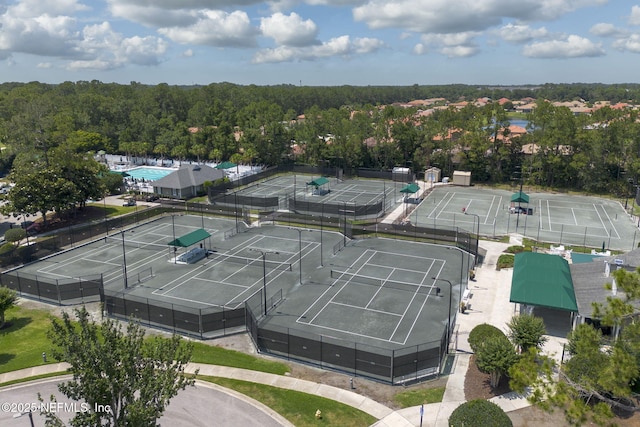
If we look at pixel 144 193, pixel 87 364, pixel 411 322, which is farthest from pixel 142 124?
pixel 87 364

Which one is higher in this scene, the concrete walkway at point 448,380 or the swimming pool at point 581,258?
the swimming pool at point 581,258

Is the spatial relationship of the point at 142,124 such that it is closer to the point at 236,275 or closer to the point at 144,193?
the point at 144,193

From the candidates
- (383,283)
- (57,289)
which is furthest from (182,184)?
(383,283)

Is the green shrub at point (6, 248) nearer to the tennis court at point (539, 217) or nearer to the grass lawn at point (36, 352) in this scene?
the grass lawn at point (36, 352)

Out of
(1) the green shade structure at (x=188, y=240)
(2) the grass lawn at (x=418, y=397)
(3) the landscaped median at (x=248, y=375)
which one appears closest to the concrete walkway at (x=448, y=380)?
(3) the landscaped median at (x=248, y=375)

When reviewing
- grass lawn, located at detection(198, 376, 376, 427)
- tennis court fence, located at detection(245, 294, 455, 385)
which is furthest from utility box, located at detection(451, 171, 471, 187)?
grass lawn, located at detection(198, 376, 376, 427)

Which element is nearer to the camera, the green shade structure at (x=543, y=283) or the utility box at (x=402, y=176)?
the green shade structure at (x=543, y=283)

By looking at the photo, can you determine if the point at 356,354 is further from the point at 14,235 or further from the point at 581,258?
the point at 14,235
